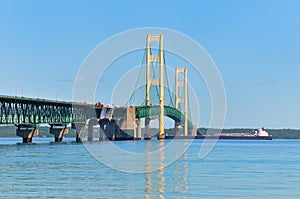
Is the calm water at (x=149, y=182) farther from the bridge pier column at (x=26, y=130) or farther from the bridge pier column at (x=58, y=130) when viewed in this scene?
the bridge pier column at (x=58, y=130)

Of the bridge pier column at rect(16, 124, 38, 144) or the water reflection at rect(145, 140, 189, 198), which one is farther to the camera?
the bridge pier column at rect(16, 124, 38, 144)

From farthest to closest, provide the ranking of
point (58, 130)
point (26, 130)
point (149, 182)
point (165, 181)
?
point (58, 130)
point (26, 130)
point (165, 181)
point (149, 182)

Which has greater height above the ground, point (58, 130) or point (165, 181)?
point (58, 130)

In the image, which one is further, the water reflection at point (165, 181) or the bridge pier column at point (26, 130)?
the bridge pier column at point (26, 130)

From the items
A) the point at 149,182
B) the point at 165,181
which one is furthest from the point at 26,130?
the point at 149,182

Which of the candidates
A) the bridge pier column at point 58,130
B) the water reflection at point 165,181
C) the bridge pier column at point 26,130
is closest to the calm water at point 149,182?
the water reflection at point 165,181

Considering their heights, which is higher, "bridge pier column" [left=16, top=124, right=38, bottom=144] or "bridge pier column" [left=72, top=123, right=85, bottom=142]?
"bridge pier column" [left=72, top=123, right=85, bottom=142]

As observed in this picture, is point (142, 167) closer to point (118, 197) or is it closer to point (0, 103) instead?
point (118, 197)

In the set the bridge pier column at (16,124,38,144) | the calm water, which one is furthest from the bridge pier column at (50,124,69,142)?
the calm water

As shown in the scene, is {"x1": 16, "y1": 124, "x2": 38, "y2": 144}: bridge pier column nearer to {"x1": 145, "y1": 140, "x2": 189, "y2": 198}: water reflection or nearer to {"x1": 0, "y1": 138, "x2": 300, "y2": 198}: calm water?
{"x1": 0, "y1": 138, "x2": 300, "y2": 198}: calm water

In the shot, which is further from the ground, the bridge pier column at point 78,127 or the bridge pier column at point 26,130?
the bridge pier column at point 78,127

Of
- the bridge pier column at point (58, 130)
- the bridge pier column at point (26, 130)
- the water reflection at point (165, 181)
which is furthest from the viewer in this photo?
the bridge pier column at point (58, 130)

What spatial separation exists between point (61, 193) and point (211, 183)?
1200cm

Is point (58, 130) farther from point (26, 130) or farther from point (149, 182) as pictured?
point (149, 182)
